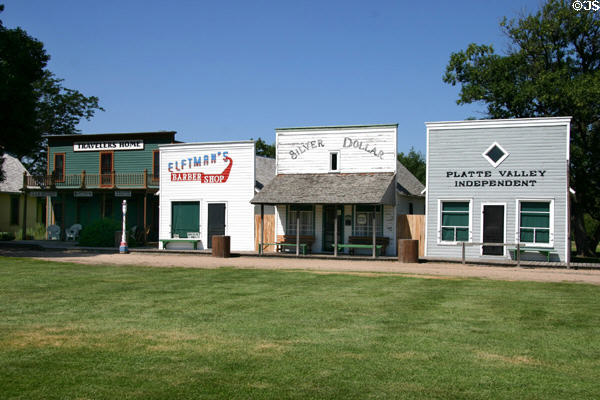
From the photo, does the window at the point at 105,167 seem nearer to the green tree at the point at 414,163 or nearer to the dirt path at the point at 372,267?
the dirt path at the point at 372,267

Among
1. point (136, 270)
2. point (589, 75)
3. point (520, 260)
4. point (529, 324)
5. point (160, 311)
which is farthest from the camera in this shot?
point (589, 75)

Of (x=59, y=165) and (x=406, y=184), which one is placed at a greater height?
(x=59, y=165)

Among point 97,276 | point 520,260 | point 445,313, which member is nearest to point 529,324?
point 445,313

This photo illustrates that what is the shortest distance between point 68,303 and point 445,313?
275 inches

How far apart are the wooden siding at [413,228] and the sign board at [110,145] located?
53.4 ft

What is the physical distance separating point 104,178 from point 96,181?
20.8 inches

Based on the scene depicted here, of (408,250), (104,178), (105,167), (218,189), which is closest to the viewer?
(408,250)

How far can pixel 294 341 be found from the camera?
27.3ft

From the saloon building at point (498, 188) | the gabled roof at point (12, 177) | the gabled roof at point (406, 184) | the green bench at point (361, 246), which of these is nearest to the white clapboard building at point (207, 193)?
the green bench at point (361, 246)

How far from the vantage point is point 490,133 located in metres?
24.2

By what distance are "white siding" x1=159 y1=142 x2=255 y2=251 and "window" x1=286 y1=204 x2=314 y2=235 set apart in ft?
6.55

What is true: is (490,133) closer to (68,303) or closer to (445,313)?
(445,313)

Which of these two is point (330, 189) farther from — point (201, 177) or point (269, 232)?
point (201, 177)

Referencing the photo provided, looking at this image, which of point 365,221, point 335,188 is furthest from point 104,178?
point 365,221
